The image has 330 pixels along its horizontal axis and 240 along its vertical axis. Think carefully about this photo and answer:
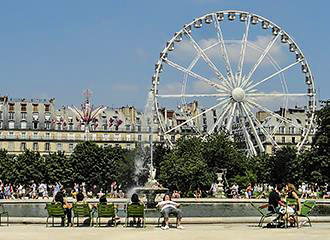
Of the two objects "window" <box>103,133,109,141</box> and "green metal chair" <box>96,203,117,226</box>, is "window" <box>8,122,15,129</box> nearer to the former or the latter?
"window" <box>103,133,109,141</box>

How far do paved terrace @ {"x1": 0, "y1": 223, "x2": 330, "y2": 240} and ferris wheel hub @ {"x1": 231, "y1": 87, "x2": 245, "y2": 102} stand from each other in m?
42.9

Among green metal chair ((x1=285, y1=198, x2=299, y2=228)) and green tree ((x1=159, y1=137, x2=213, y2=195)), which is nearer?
green metal chair ((x1=285, y1=198, x2=299, y2=228))

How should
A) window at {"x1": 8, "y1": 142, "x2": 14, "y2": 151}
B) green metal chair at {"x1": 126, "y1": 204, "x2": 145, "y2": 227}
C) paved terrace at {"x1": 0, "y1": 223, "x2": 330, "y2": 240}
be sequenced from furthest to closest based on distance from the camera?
window at {"x1": 8, "y1": 142, "x2": 14, "y2": 151}, green metal chair at {"x1": 126, "y1": 204, "x2": 145, "y2": 227}, paved terrace at {"x1": 0, "y1": 223, "x2": 330, "y2": 240}

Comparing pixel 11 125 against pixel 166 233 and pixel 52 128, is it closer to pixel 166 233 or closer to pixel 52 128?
pixel 52 128

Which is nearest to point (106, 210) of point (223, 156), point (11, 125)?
point (223, 156)

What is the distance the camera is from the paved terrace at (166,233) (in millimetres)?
20125

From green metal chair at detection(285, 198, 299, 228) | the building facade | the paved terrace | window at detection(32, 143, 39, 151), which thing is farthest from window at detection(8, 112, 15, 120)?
green metal chair at detection(285, 198, 299, 228)

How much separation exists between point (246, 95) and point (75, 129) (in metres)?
59.3

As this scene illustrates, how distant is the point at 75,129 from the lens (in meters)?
122

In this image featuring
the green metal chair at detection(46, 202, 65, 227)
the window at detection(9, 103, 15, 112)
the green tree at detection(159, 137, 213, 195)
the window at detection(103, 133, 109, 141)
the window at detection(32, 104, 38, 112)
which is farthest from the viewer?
the window at detection(103, 133, 109, 141)

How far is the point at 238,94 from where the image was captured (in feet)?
219

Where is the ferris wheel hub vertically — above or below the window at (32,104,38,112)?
below

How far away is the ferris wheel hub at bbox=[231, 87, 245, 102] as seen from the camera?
66.8 meters

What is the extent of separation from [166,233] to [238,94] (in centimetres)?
4624
